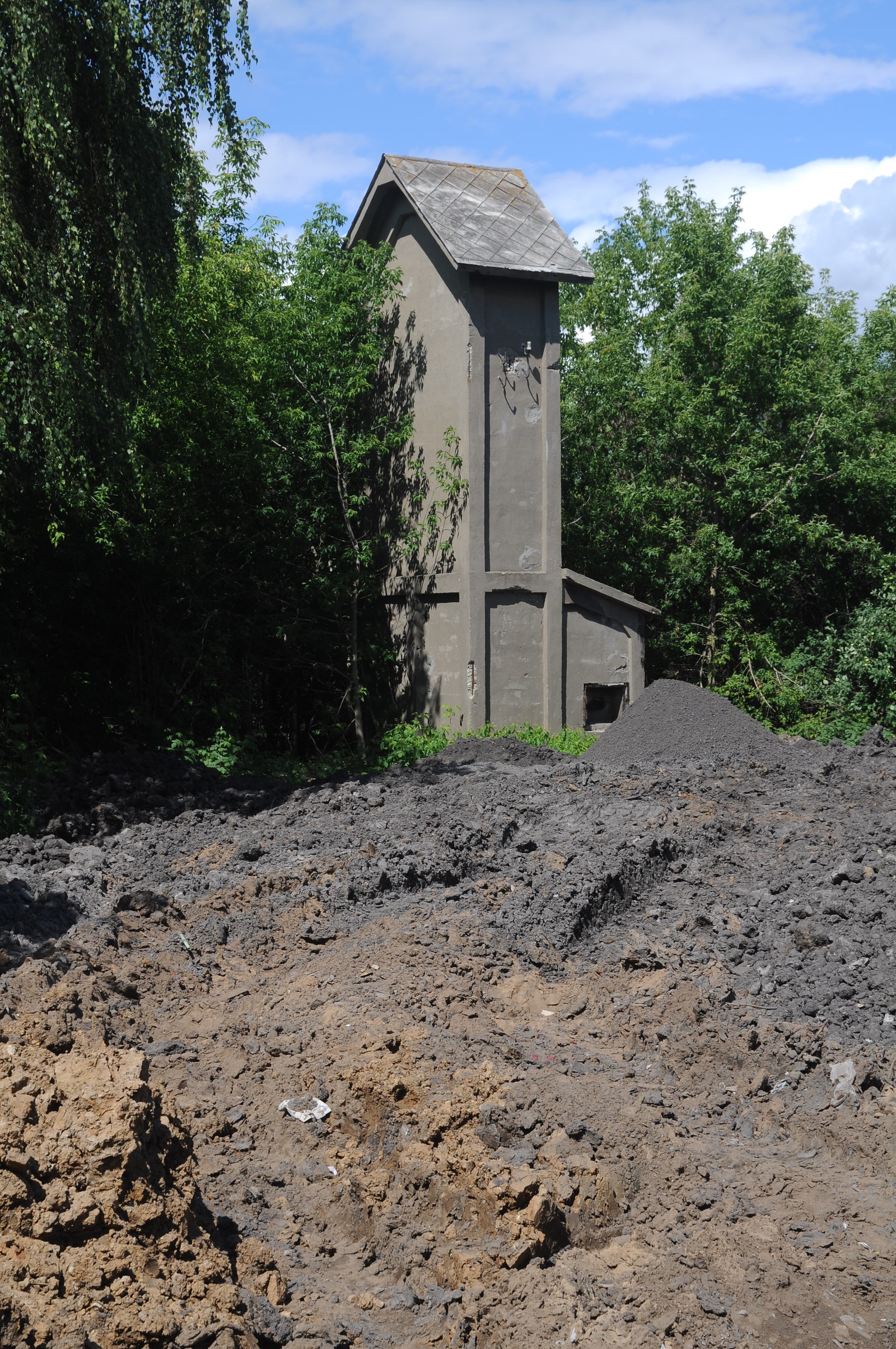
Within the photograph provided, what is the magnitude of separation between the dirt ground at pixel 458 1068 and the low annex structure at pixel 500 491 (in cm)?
456

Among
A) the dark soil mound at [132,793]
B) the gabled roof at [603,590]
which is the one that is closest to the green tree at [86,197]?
the dark soil mound at [132,793]

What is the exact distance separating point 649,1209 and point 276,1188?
60.9 inches

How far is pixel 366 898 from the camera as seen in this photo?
7535 mm

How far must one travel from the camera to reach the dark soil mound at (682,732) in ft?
39.2

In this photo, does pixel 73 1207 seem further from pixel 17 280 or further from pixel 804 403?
pixel 804 403

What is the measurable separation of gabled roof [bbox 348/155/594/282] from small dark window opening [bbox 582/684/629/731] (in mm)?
5622

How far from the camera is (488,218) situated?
48.1 ft

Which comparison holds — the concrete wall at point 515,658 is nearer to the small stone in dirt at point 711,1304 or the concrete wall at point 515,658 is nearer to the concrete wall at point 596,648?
the concrete wall at point 596,648

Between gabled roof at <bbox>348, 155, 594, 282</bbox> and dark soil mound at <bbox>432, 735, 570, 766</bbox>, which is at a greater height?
gabled roof at <bbox>348, 155, 594, 282</bbox>

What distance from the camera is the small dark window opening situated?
590 inches

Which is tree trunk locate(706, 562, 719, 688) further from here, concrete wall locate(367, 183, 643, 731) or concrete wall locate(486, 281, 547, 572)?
concrete wall locate(486, 281, 547, 572)

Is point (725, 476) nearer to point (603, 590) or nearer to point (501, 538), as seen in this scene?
point (603, 590)

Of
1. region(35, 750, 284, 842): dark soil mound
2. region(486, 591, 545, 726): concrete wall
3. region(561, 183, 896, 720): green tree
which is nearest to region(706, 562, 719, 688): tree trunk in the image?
region(561, 183, 896, 720): green tree

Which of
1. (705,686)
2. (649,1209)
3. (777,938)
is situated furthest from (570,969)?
(705,686)
